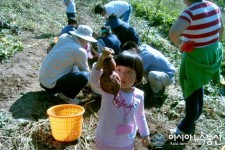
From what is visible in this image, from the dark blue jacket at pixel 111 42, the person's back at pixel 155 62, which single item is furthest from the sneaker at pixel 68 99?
the person's back at pixel 155 62

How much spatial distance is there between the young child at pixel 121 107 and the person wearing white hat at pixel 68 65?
6.55 feet

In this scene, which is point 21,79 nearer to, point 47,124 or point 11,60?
point 11,60

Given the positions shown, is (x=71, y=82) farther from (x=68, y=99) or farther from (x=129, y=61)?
(x=129, y=61)

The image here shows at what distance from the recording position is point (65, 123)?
144 inches

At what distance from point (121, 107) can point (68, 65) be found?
2.21 meters

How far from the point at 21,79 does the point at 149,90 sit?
193 centimetres

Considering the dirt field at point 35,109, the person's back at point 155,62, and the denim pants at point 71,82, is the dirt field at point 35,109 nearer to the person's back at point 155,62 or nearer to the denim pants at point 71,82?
the denim pants at point 71,82

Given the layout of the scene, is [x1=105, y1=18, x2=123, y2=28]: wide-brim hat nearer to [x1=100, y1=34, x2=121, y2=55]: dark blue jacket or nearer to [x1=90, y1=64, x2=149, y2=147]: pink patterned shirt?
[x1=100, y1=34, x2=121, y2=55]: dark blue jacket

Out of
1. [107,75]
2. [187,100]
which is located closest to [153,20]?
[187,100]

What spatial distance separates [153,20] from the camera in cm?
1071

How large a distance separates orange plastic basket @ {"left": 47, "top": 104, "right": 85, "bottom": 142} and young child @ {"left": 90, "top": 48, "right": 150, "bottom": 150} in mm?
1048

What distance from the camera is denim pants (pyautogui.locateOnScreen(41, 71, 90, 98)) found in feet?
15.1

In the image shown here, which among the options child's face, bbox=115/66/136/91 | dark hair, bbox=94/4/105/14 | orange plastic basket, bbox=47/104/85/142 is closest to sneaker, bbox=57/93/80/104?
orange plastic basket, bbox=47/104/85/142

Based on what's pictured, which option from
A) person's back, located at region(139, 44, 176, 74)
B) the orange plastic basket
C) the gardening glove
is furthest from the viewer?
person's back, located at region(139, 44, 176, 74)
